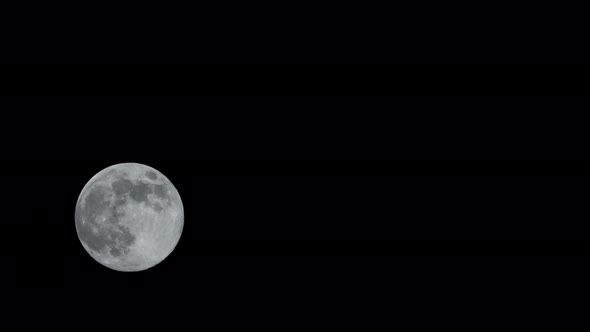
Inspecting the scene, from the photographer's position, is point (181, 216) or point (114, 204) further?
point (181, 216)

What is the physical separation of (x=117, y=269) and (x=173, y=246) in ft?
2.76

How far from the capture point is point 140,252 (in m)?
7.16

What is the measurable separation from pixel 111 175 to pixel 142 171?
1.40ft

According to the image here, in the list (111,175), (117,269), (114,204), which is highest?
(111,175)

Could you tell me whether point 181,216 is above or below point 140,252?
above

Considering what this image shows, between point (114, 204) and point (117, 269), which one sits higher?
point (114, 204)

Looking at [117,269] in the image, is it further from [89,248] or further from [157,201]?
[157,201]

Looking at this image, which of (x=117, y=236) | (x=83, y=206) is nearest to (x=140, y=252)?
(x=117, y=236)

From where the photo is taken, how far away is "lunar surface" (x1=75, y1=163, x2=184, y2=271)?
7.05 metres

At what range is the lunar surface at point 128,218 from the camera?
23.1 feet

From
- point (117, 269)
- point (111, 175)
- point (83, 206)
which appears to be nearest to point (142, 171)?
point (111, 175)

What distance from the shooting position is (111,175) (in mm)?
7363

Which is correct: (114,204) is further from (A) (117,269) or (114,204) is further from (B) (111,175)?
(A) (117,269)

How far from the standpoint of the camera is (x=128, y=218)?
703 centimetres
